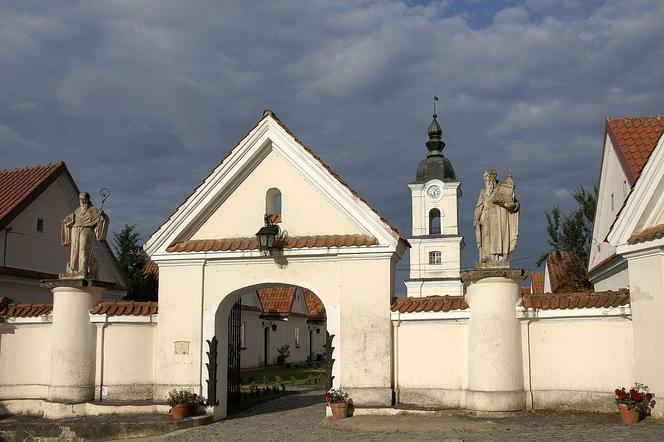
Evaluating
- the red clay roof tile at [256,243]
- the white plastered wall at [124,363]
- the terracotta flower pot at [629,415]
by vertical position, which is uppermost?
the red clay roof tile at [256,243]

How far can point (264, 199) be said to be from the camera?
1455cm

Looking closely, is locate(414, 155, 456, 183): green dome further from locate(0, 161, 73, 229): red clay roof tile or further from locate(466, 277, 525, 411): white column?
locate(466, 277, 525, 411): white column

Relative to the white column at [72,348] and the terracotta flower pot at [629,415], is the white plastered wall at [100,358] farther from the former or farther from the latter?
the terracotta flower pot at [629,415]

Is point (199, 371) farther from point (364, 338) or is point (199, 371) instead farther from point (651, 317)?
point (651, 317)

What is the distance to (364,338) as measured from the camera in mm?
13453

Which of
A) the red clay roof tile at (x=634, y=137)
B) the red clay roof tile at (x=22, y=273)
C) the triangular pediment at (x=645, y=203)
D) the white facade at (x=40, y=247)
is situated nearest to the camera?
the triangular pediment at (x=645, y=203)

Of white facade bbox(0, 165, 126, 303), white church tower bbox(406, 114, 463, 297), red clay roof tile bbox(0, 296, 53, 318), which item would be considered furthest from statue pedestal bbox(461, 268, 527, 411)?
white church tower bbox(406, 114, 463, 297)

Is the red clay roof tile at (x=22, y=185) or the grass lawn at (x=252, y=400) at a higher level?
the red clay roof tile at (x=22, y=185)

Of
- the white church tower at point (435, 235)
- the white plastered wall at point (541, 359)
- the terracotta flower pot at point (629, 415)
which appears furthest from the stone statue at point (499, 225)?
the white church tower at point (435, 235)

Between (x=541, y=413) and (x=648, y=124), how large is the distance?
9.64 meters

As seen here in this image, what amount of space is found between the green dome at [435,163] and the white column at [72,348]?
4762 cm

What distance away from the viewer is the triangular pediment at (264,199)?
14102mm

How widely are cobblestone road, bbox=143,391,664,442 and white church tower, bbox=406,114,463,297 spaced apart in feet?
150

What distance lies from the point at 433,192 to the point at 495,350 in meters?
48.0
